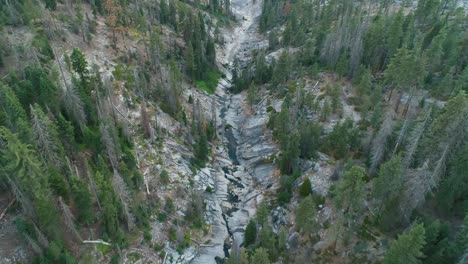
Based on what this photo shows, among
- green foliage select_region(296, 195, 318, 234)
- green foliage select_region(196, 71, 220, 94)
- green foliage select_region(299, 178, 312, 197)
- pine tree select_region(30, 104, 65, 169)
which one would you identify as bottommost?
green foliage select_region(196, 71, 220, 94)

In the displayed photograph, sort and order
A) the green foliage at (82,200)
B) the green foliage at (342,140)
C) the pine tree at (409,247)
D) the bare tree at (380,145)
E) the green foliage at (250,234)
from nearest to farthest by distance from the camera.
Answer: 1. the pine tree at (409,247)
2. the green foliage at (82,200)
3. the green foliage at (250,234)
4. the bare tree at (380,145)
5. the green foliage at (342,140)

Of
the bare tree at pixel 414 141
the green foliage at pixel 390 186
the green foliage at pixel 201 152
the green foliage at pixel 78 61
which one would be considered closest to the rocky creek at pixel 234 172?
the green foliage at pixel 201 152

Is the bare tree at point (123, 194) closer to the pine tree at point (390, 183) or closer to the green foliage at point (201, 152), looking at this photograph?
the green foliage at point (201, 152)

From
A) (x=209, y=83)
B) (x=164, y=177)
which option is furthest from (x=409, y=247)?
(x=209, y=83)

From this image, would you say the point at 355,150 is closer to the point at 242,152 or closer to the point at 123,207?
the point at 242,152

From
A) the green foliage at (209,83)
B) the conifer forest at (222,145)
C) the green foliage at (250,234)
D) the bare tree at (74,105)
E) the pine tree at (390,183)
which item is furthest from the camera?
the green foliage at (209,83)

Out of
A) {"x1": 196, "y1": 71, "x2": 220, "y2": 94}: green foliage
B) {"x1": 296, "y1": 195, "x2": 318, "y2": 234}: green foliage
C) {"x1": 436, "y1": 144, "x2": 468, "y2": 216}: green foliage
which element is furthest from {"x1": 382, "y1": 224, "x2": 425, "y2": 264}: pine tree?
{"x1": 196, "y1": 71, "x2": 220, "y2": 94}: green foliage

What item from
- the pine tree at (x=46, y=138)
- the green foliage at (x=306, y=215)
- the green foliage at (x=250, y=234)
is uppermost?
the pine tree at (x=46, y=138)

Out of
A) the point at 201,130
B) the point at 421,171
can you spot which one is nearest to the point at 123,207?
the point at 201,130

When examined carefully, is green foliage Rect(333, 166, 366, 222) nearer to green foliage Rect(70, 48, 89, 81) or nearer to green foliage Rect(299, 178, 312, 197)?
green foliage Rect(299, 178, 312, 197)
